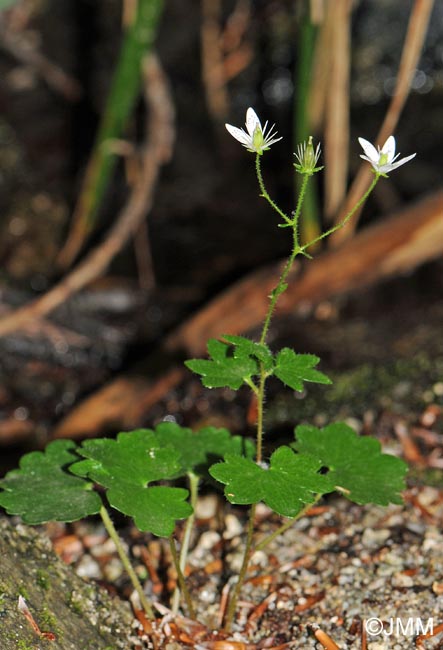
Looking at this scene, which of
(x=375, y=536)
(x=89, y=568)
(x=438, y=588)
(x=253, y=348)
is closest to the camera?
(x=253, y=348)

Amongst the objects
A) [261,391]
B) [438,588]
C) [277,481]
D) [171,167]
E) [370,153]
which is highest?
[171,167]

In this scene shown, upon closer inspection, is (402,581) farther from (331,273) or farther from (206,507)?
(331,273)

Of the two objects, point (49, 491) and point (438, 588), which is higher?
point (49, 491)

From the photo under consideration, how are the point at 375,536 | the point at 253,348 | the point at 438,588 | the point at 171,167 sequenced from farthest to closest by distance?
the point at 171,167
the point at 375,536
the point at 438,588
the point at 253,348

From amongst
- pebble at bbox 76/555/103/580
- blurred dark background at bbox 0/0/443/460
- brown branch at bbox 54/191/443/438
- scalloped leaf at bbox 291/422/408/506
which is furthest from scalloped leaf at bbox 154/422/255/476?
blurred dark background at bbox 0/0/443/460

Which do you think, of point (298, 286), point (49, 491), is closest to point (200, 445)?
point (49, 491)

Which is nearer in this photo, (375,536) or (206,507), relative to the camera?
(375,536)

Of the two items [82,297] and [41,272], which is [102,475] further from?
[41,272]
